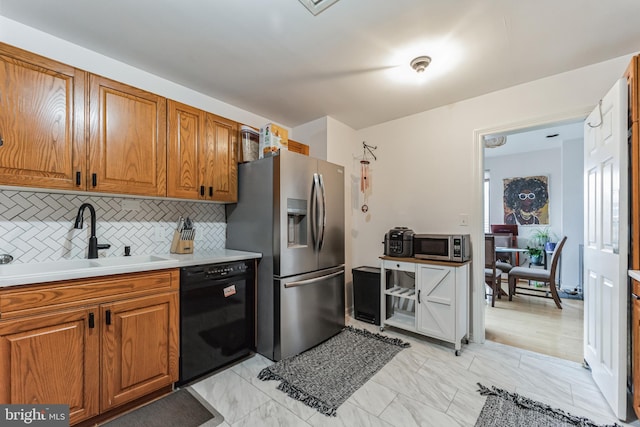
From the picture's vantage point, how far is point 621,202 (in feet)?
5.30

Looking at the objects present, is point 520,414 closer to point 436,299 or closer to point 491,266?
point 436,299

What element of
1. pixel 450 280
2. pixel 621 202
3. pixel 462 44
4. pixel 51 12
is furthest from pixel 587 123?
pixel 51 12

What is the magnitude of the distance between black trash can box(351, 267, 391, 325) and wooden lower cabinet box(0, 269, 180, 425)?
1982 mm

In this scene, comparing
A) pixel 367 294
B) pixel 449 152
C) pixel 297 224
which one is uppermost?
pixel 449 152

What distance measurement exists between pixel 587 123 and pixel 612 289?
1.28 meters

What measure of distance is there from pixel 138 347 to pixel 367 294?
224 centimetres

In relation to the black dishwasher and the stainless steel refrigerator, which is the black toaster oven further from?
the black dishwasher

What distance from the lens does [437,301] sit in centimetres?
256

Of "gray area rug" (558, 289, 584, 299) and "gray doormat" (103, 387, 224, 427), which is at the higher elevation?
"gray doormat" (103, 387, 224, 427)

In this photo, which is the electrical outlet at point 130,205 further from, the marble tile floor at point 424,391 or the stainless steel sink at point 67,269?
the marble tile floor at point 424,391

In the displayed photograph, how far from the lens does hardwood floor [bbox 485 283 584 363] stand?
256 cm

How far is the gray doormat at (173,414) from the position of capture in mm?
1610

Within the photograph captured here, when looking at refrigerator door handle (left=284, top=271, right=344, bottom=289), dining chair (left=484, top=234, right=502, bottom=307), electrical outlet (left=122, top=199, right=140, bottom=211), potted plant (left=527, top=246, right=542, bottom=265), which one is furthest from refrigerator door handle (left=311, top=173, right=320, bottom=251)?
potted plant (left=527, top=246, right=542, bottom=265)

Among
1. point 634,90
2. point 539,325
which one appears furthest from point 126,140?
point 539,325
